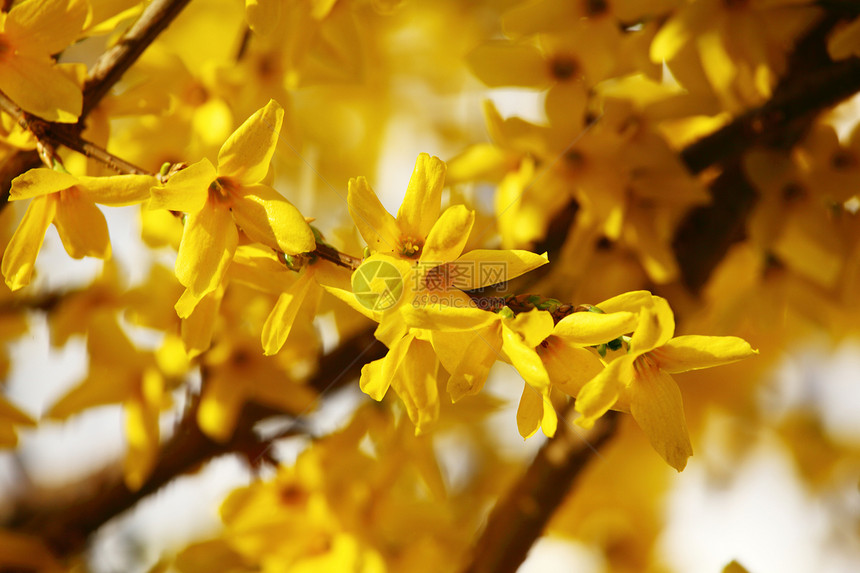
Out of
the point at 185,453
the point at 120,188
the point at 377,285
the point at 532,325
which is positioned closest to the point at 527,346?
the point at 532,325

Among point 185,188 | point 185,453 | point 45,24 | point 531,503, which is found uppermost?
point 45,24

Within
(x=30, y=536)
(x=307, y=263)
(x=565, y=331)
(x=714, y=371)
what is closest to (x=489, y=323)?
(x=565, y=331)

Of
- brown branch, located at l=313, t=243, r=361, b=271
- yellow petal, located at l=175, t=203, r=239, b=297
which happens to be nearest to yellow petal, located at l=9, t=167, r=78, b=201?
yellow petal, located at l=175, t=203, r=239, b=297

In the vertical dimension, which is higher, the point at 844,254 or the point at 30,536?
the point at 844,254

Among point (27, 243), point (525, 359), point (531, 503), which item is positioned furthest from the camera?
point (531, 503)

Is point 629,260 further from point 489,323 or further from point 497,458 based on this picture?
point 497,458

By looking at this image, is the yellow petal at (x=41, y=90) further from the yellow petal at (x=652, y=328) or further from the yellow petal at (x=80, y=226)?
the yellow petal at (x=652, y=328)

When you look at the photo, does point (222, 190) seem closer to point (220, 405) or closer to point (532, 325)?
point (532, 325)
